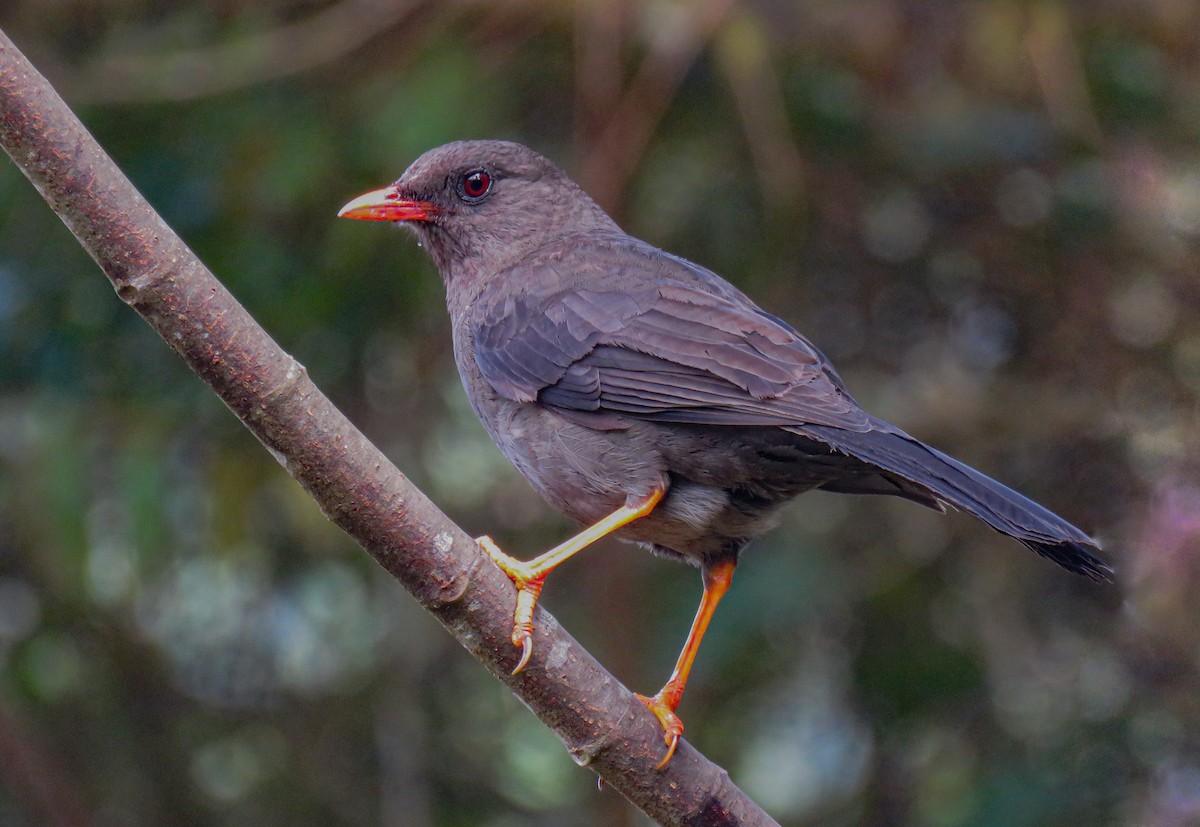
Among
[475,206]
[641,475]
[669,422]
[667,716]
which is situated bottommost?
[667,716]

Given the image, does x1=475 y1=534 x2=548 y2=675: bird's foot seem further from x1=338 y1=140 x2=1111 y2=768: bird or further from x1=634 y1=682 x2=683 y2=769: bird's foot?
x1=634 y1=682 x2=683 y2=769: bird's foot

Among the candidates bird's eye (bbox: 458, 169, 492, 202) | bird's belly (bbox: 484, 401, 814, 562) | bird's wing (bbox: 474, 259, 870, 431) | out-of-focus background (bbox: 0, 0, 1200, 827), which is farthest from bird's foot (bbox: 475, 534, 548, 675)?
out-of-focus background (bbox: 0, 0, 1200, 827)

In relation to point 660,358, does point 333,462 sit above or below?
above

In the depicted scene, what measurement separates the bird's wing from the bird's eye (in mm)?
612

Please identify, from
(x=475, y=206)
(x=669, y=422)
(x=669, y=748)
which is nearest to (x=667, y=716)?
(x=669, y=748)

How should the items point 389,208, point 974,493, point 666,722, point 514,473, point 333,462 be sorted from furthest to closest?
point 514,473
point 389,208
point 666,722
point 974,493
point 333,462

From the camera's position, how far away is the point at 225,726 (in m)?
6.36

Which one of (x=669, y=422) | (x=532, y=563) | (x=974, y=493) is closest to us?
(x=974, y=493)

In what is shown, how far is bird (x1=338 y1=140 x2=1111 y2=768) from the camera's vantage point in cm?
335

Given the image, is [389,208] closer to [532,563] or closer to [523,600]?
[532,563]

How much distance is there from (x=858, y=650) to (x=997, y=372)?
1.43 meters

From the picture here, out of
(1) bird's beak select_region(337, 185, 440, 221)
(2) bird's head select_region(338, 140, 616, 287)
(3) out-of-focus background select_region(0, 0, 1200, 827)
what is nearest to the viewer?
(1) bird's beak select_region(337, 185, 440, 221)

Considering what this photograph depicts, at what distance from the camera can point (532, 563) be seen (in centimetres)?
333

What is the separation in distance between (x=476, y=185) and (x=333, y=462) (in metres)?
2.11
